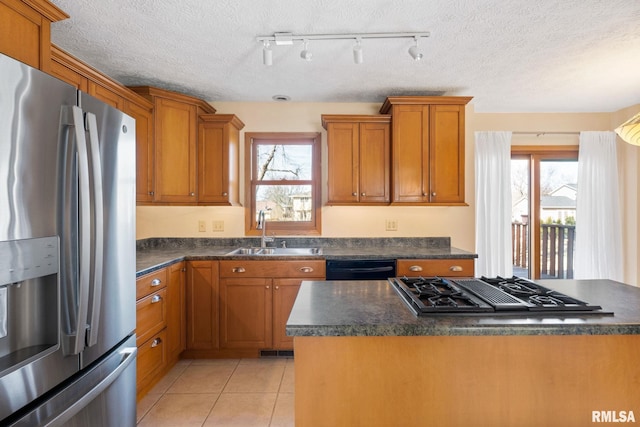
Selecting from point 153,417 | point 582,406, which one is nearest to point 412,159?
point 582,406

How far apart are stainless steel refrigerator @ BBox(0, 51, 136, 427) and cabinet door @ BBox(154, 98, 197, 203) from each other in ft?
4.72

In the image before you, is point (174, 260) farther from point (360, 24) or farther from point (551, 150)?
point (551, 150)

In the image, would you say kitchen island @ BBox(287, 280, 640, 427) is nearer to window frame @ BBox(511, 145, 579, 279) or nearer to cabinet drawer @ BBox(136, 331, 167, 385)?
cabinet drawer @ BBox(136, 331, 167, 385)

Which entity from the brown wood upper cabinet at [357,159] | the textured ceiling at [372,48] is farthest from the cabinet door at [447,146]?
the brown wood upper cabinet at [357,159]

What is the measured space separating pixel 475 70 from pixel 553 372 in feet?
7.62

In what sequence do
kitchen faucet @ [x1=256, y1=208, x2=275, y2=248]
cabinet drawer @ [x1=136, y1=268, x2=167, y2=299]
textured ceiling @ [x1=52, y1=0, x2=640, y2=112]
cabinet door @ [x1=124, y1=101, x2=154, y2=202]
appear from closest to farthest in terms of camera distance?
textured ceiling @ [x1=52, y1=0, x2=640, y2=112] < cabinet drawer @ [x1=136, y1=268, x2=167, y2=299] < cabinet door @ [x1=124, y1=101, x2=154, y2=202] < kitchen faucet @ [x1=256, y1=208, x2=275, y2=248]

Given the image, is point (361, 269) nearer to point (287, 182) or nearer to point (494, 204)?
point (287, 182)

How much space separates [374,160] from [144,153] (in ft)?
6.83

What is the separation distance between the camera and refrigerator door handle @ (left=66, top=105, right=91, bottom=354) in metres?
1.14

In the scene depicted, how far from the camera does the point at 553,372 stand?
1124 millimetres

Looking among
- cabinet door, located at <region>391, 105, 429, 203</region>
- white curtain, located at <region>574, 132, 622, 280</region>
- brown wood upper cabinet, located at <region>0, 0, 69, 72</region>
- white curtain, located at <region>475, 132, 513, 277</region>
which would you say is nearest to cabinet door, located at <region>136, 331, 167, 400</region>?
brown wood upper cabinet, located at <region>0, 0, 69, 72</region>

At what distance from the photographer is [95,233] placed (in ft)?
4.07

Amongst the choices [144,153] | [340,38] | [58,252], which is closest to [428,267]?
[340,38]

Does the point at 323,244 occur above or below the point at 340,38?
below
